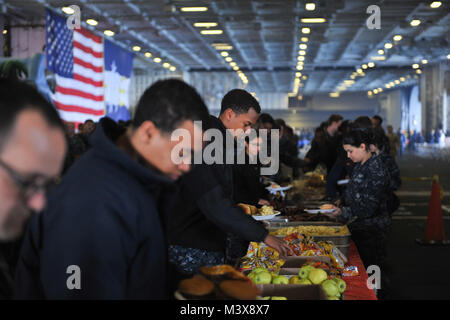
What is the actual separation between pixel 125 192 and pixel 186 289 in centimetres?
56

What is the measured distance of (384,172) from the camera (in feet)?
14.9

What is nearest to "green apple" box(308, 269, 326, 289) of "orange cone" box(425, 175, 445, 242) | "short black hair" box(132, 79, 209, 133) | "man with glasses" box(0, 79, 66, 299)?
"short black hair" box(132, 79, 209, 133)

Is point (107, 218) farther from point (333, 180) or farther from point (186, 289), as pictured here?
point (333, 180)

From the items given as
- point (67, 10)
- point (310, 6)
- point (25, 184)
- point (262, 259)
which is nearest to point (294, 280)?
point (262, 259)

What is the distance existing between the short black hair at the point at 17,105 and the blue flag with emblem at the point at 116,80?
14829mm

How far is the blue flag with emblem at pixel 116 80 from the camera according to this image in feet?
52.9

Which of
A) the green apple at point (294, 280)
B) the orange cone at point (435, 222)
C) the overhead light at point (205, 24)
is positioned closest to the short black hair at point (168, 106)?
the green apple at point (294, 280)

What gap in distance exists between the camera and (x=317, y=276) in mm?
2682

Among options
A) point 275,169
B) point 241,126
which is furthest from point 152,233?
point 275,169

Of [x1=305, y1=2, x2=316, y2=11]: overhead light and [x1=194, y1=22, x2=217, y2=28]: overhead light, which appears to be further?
[x1=194, y1=22, x2=217, y2=28]: overhead light

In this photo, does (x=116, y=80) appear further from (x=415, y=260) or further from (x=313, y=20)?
(x=415, y=260)

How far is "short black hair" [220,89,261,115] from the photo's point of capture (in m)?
3.85

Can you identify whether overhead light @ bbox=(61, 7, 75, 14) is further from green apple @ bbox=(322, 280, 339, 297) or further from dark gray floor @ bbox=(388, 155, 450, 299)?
green apple @ bbox=(322, 280, 339, 297)

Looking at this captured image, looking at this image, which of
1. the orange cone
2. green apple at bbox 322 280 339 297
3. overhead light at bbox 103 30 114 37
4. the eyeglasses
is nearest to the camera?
the eyeglasses
